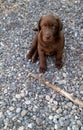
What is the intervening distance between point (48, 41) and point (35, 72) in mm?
553

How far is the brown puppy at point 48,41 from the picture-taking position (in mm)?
4289

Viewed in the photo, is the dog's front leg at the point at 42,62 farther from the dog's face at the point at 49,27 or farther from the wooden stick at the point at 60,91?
the dog's face at the point at 49,27

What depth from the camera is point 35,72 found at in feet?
15.6

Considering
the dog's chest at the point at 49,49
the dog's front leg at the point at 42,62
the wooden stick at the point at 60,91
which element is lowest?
the wooden stick at the point at 60,91

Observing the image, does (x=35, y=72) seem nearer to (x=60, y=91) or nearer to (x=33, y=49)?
(x=33, y=49)

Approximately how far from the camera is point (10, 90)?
456cm

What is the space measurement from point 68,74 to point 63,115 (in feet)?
2.43

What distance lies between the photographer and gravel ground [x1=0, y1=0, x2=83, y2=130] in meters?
4.12

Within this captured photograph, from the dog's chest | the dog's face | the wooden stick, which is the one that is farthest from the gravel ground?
the dog's face

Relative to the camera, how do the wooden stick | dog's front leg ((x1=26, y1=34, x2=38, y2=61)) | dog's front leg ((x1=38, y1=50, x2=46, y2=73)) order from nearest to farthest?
the wooden stick → dog's front leg ((x1=38, y1=50, x2=46, y2=73)) → dog's front leg ((x1=26, y1=34, x2=38, y2=61))

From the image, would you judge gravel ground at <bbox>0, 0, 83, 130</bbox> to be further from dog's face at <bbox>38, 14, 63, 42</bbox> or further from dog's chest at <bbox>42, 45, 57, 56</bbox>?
dog's face at <bbox>38, 14, 63, 42</bbox>

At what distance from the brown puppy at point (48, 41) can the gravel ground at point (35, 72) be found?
146mm

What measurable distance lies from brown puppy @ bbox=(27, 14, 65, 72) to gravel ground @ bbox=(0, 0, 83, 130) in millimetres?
146

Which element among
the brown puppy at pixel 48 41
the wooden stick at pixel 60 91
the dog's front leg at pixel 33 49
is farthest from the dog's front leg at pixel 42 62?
the dog's front leg at pixel 33 49
